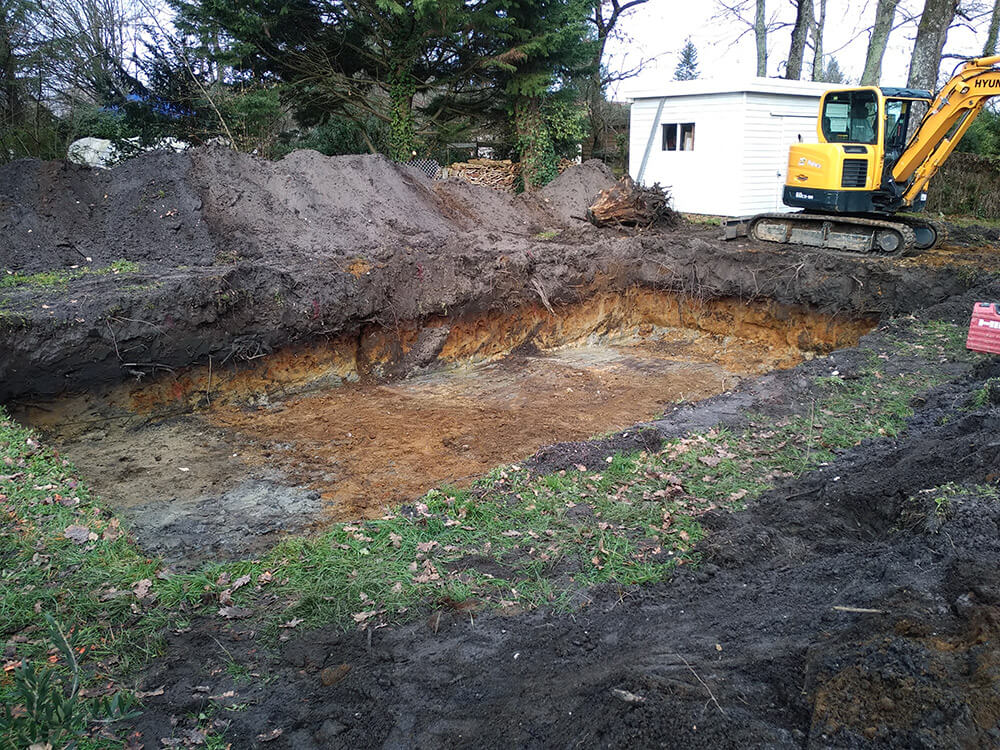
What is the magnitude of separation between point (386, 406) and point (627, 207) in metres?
8.51

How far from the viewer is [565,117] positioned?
1881 centimetres

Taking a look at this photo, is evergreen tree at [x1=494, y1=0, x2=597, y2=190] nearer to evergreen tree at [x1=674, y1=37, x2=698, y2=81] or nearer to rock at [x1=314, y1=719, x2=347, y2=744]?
rock at [x1=314, y1=719, x2=347, y2=744]

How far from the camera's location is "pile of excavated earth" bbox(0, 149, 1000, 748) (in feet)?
9.96

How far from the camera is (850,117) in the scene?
12750 millimetres

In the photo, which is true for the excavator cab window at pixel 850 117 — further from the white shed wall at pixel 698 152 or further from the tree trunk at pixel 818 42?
the tree trunk at pixel 818 42

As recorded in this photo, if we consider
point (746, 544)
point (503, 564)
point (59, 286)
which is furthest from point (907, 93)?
point (59, 286)

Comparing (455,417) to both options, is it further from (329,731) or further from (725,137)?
(725,137)

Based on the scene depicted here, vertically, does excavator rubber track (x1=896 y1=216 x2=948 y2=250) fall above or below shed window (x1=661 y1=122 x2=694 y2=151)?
below

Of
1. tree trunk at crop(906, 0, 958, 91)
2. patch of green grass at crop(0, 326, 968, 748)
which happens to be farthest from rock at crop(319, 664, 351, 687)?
tree trunk at crop(906, 0, 958, 91)

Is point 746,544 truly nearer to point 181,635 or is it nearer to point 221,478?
point 181,635

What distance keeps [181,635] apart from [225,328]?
5.84 metres

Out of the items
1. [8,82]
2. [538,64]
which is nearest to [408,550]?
[538,64]

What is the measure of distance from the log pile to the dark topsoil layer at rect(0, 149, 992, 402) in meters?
0.88

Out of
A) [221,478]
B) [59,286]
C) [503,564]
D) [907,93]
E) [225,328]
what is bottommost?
[221,478]
